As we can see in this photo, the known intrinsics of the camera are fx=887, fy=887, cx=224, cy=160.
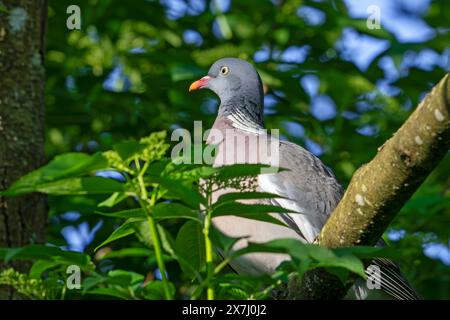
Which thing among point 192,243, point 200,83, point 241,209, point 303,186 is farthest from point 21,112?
point 241,209

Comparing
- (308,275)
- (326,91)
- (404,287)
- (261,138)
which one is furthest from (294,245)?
(326,91)

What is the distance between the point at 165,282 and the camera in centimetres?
212

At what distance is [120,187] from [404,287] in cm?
217

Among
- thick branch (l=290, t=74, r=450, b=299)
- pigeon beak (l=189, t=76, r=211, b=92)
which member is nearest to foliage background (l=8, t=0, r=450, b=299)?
pigeon beak (l=189, t=76, r=211, b=92)

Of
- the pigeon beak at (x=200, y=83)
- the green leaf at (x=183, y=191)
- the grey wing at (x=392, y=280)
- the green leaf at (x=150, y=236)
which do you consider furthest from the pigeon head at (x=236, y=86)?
the green leaf at (x=183, y=191)

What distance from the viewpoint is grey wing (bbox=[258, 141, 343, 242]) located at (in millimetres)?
4113

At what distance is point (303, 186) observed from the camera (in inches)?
166

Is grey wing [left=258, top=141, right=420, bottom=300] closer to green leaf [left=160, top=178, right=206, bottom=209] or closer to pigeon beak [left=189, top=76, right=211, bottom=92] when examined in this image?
pigeon beak [left=189, top=76, right=211, bottom=92]

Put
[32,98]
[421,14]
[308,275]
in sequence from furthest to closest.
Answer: [421,14], [32,98], [308,275]

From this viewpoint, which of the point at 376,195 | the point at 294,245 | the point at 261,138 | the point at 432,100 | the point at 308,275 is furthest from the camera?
the point at 261,138

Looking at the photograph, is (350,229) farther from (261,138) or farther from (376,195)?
(261,138)

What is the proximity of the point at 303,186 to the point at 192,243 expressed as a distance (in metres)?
1.90

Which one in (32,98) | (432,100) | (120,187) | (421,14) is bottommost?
(120,187)

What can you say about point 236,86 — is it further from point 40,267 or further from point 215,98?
point 40,267
